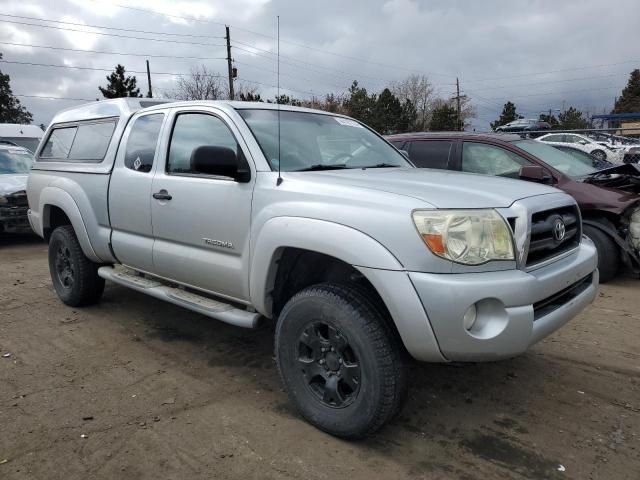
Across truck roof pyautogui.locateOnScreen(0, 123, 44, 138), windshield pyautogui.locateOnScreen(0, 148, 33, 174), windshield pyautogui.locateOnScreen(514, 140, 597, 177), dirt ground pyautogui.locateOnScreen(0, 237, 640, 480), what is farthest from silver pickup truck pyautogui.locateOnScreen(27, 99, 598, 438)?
truck roof pyautogui.locateOnScreen(0, 123, 44, 138)

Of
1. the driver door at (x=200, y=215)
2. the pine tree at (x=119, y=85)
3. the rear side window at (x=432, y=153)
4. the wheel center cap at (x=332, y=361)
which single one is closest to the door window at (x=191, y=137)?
the driver door at (x=200, y=215)

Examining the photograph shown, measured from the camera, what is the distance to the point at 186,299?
3.65 meters

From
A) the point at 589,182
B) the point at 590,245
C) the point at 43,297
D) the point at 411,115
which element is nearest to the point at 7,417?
the point at 43,297

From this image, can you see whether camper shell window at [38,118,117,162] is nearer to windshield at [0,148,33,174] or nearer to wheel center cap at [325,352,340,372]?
wheel center cap at [325,352,340,372]

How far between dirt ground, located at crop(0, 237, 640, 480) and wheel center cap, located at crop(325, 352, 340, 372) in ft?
1.31

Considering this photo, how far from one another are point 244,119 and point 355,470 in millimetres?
2287

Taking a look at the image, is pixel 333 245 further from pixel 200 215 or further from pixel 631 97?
pixel 631 97

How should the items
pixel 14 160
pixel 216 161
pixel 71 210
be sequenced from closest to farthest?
pixel 216 161 → pixel 71 210 → pixel 14 160

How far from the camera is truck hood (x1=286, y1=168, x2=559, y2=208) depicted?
258 cm

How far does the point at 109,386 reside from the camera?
346 centimetres

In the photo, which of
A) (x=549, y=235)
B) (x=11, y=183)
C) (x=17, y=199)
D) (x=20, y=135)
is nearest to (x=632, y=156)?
(x=549, y=235)

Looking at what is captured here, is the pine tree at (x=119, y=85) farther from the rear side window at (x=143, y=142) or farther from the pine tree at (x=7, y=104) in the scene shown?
the rear side window at (x=143, y=142)

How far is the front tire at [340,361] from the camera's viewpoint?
8.38ft

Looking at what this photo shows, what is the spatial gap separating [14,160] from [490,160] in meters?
8.97
